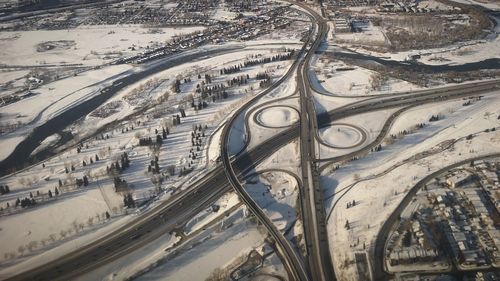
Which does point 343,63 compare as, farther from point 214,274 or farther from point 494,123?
point 214,274

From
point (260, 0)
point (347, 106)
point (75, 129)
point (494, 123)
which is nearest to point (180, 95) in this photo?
point (75, 129)

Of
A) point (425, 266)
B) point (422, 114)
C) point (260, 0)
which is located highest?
point (260, 0)

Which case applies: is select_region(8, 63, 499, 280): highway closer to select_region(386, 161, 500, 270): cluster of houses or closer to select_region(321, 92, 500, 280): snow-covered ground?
select_region(321, 92, 500, 280): snow-covered ground

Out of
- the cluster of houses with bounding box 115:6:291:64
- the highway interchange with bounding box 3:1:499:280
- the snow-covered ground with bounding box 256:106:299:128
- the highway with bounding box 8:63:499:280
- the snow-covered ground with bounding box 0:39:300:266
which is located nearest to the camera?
the highway interchange with bounding box 3:1:499:280

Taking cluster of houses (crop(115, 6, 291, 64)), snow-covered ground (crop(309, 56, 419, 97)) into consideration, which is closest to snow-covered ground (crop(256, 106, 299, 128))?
snow-covered ground (crop(309, 56, 419, 97))

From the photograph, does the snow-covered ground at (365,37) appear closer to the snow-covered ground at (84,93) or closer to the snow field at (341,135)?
the snow-covered ground at (84,93)

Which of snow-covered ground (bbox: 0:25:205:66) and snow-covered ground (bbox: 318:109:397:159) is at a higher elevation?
snow-covered ground (bbox: 0:25:205:66)
